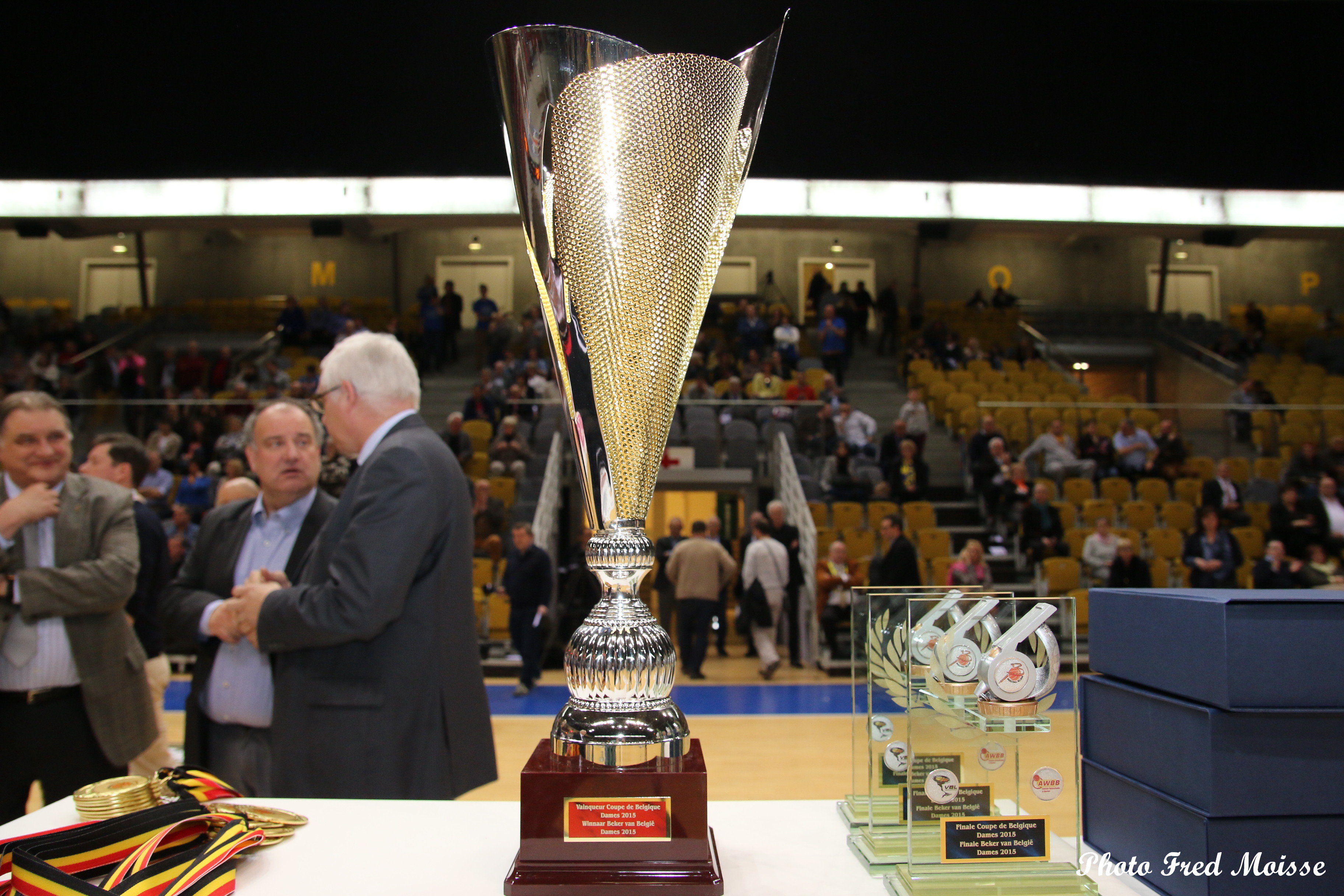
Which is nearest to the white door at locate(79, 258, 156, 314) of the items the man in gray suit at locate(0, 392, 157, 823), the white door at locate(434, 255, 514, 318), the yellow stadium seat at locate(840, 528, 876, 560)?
the white door at locate(434, 255, 514, 318)

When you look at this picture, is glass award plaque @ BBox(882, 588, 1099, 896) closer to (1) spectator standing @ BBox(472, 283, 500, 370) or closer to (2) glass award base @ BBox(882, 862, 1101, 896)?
(2) glass award base @ BBox(882, 862, 1101, 896)

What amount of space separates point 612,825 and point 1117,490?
947cm

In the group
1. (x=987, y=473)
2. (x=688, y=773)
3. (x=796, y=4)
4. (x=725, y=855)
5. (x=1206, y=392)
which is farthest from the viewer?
(x=1206, y=392)

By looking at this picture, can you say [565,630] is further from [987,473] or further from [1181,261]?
[1181,261]

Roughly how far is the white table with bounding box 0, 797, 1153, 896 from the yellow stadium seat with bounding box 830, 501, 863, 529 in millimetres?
7494

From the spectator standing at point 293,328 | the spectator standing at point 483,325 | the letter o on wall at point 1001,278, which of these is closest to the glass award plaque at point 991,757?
the spectator standing at point 483,325

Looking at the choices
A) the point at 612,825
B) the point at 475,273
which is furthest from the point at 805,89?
the point at 475,273

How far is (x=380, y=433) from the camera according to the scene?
184cm

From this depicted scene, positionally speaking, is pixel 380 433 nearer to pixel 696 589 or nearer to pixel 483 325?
pixel 696 589

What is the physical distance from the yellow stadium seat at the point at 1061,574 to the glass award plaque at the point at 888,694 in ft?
23.6

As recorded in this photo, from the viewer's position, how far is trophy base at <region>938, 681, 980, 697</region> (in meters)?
0.89

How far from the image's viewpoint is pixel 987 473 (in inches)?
359

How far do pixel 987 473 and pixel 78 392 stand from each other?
33.4ft

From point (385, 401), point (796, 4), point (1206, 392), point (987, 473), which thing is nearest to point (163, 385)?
point (796, 4)
